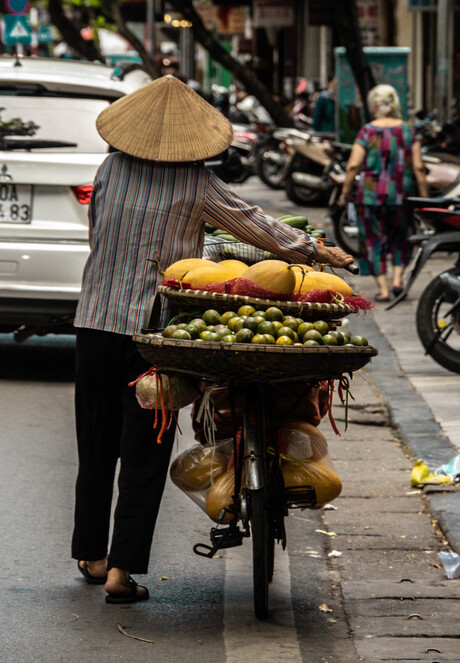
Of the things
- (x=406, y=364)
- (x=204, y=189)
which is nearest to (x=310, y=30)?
(x=406, y=364)

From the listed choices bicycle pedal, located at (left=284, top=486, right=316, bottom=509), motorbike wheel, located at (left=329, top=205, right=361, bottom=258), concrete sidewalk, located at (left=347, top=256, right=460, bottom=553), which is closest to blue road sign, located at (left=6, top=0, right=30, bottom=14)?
motorbike wheel, located at (left=329, top=205, right=361, bottom=258)

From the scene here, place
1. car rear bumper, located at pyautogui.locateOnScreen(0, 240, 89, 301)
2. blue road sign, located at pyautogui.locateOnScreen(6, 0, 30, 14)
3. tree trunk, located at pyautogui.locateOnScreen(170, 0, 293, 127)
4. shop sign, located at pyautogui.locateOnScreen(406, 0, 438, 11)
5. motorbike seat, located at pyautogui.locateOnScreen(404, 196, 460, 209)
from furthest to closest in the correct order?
blue road sign, located at pyautogui.locateOnScreen(6, 0, 30, 14), tree trunk, located at pyautogui.locateOnScreen(170, 0, 293, 127), shop sign, located at pyautogui.locateOnScreen(406, 0, 438, 11), motorbike seat, located at pyautogui.locateOnScreen(404, 196, 460, 209), car rear bumper, located at pyautogui.locateOnScreen(0, 240, 89, 301)

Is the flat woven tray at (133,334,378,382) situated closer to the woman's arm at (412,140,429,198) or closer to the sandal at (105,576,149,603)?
the sandal at (105,576,149,603)

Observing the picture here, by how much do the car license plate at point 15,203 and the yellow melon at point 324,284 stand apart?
376 centimetres

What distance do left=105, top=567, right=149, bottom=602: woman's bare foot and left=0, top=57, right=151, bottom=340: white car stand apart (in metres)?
3.62

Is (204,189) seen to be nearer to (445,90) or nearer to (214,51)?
(445,90)

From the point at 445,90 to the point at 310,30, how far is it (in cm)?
1975

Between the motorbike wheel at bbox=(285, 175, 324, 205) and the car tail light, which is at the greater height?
the car tail light

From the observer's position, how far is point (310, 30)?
118ft

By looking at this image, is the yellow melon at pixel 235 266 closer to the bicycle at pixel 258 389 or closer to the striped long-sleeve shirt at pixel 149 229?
the striped long-sleeve shirt at pixel 149 229

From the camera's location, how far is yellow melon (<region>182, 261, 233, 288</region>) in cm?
436

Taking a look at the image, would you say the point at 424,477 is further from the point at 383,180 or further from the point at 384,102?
the point at 384,102

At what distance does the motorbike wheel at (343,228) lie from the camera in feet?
46.8

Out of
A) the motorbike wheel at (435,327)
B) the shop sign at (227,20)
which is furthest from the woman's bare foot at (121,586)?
the shop sign at (227,20)
